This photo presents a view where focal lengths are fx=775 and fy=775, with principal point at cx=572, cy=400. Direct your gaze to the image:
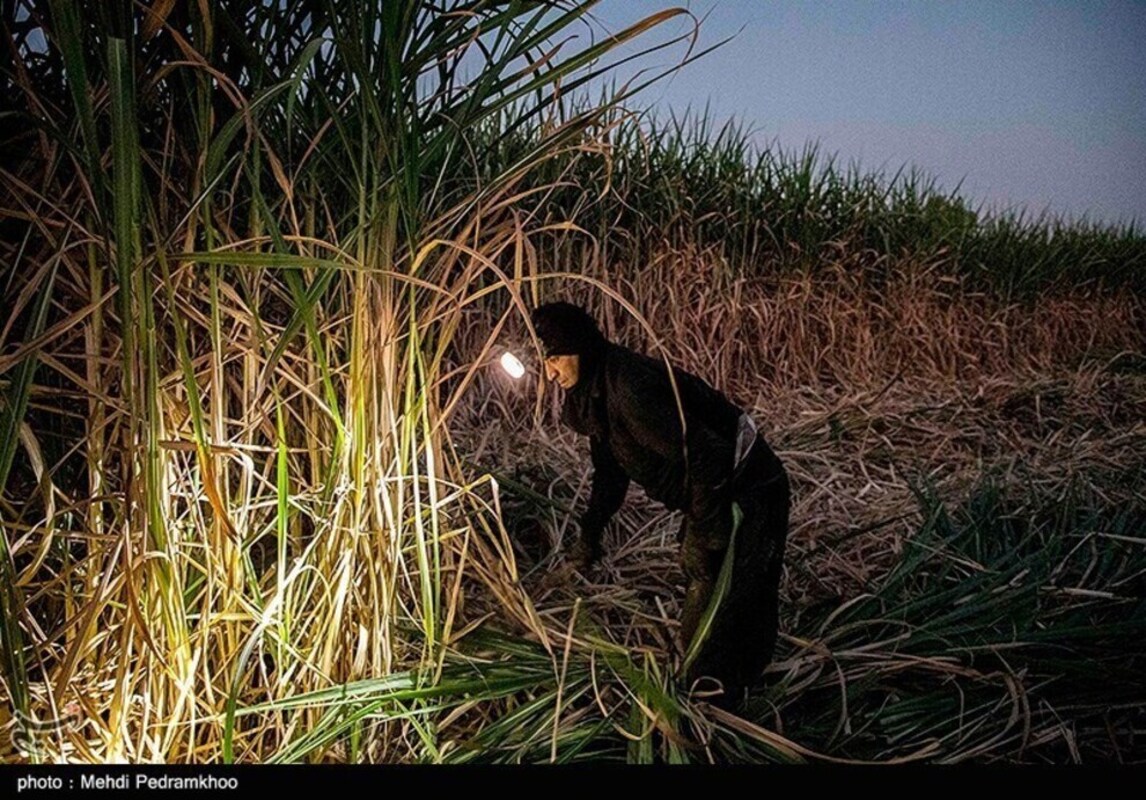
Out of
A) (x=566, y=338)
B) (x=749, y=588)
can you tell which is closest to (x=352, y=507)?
(x=566, y=338)

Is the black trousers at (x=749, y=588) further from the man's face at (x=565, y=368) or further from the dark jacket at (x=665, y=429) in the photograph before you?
the man's face at (x=565, y=368)

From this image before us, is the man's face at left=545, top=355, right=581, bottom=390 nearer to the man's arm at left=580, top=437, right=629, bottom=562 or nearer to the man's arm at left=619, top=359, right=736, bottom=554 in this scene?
the man's arm at left=619, top=359, right=736, bottom=554

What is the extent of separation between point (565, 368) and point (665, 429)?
0.19 metres

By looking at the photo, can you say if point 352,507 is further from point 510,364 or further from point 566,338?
point 566,338

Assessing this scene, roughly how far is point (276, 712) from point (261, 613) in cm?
18

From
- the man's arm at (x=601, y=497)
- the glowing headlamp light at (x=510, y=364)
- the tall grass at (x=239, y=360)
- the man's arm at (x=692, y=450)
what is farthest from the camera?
the man's arm at (x=601, y=497)

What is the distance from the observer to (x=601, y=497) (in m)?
1.59

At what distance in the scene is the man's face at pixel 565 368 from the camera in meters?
1.22

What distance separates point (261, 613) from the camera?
0.85 meters

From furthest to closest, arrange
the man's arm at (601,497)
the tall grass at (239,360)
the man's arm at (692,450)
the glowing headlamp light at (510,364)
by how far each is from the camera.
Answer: the man's arm at (601,497)
the man's arm at (692,450)
the glowing headlamp light at (510,364)
the tall grass at (239,360)

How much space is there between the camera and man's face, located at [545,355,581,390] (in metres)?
1.22

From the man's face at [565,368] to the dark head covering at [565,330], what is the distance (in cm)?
1

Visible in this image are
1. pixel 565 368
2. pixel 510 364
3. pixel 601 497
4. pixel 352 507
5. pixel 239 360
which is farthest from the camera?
pixel 601 497

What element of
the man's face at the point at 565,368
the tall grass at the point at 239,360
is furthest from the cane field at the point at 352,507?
the man's face at the point at 565,368
